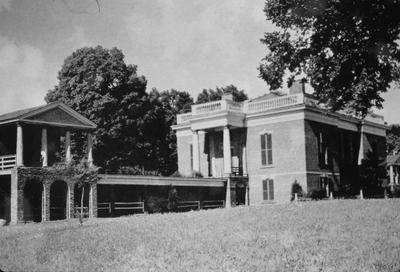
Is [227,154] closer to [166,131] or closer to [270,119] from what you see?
[270,119]

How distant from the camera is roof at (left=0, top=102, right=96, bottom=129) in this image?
32594 millimetres

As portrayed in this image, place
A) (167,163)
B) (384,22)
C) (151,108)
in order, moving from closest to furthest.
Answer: (384,22) → (151,108) → (167,163)

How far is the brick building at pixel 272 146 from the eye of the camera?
41812 millimetres

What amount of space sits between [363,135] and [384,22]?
35.4 meters

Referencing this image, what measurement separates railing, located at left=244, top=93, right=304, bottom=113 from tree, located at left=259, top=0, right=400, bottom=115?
2103 centimetres

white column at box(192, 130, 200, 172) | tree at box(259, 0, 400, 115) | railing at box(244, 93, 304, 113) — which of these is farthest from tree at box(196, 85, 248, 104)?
tree at box(259, 0, 400, 115)

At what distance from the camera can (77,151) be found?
1984 inches

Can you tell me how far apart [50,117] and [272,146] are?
17999 mm

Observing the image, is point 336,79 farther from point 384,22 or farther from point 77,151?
point 77,151

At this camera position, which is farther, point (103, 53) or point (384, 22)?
point (103, 53)

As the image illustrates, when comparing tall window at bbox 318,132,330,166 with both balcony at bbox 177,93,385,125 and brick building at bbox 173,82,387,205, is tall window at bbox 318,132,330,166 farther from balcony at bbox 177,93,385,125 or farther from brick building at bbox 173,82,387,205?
balcony at bbox 177,93,385,125

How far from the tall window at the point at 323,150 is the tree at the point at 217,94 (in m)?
26.8

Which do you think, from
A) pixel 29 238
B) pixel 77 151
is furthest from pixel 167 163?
pixel 29 238

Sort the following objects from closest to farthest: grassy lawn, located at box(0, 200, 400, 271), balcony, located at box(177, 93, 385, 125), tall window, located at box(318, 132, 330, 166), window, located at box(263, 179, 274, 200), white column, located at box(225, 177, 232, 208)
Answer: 1. grassy lawn, located at box(0, 200, 400, 271)
2. balcony, located at box(177, 93, 385, 125)
3. white column, located at box(225, 177, 232, 208)
4. window, located at box(263, 179, 274, 200)
5. tall window, located at box(318, 132, 330, 166)
